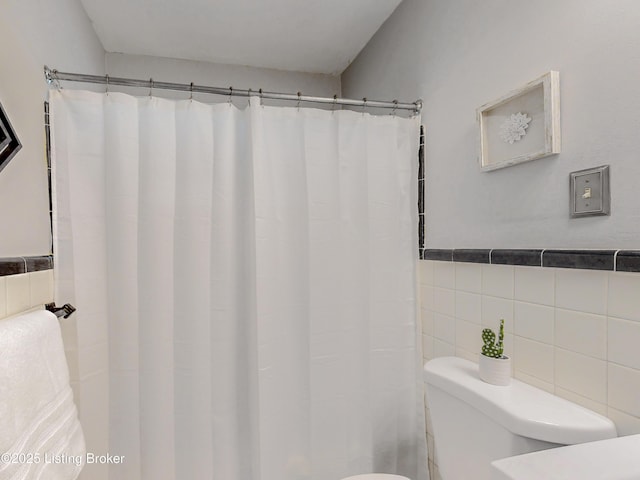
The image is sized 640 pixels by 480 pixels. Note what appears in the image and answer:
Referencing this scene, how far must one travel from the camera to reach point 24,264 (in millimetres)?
1083

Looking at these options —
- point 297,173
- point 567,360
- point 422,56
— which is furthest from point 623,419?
point 422,56

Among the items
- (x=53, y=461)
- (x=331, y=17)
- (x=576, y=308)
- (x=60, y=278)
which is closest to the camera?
(x=53, y=461)

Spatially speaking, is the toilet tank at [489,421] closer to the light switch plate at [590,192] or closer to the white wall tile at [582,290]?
the white wall tile at [582,290]

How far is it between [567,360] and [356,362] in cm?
78

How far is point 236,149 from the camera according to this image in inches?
57.7

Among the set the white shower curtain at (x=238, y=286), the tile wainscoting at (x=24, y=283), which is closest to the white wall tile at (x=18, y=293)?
the tile wainscoting at (x=24, y=283)

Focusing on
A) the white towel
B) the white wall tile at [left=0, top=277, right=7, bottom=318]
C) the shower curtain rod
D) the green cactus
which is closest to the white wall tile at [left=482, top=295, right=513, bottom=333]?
the green cactus

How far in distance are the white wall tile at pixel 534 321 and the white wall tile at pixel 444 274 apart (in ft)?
1.00

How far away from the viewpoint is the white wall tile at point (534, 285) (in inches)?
42.2

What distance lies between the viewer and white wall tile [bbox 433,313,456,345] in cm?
148

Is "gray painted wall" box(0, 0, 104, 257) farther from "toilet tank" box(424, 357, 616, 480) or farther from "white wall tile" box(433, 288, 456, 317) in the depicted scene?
"white wall tile" box(433, 288, 456, 317)

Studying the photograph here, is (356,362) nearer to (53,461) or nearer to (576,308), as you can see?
(576,308)

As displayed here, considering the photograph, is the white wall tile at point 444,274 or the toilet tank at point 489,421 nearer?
the toilet tank at point 489,421

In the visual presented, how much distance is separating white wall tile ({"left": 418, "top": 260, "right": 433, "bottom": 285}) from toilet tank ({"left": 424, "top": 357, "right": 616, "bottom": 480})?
390 millimetres
